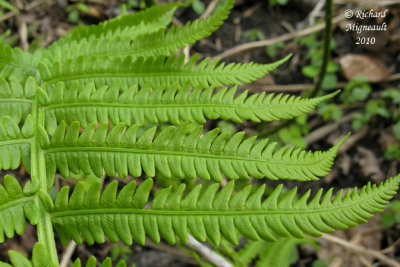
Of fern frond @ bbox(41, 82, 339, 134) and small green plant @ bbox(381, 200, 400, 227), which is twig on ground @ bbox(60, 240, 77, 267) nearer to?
fern frond @ bbox(41, 82, 339, 134)

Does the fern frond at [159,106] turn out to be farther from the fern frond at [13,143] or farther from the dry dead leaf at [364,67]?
the dry dead leaf at [364,67]

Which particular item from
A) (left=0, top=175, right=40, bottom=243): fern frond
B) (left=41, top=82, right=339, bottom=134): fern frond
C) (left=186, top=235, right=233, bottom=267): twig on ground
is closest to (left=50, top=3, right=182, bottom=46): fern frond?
(left=41, top=82, right=339, bottom=134): fern frond

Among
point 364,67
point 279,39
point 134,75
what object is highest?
point 279,39

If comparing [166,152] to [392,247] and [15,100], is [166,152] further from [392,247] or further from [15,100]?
[392,247]

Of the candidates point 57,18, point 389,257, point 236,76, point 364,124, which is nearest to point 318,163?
point 236,76

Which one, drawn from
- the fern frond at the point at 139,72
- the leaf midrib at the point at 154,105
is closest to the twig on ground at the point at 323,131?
the fern frond at the point at 139,72

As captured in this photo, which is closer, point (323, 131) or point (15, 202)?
point (15, 202)

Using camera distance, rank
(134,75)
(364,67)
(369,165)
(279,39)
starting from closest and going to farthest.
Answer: (134,75), (369,165), (364,67), (279,39)

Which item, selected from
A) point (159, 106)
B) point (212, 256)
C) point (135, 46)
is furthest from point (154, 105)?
point (212, 256)
